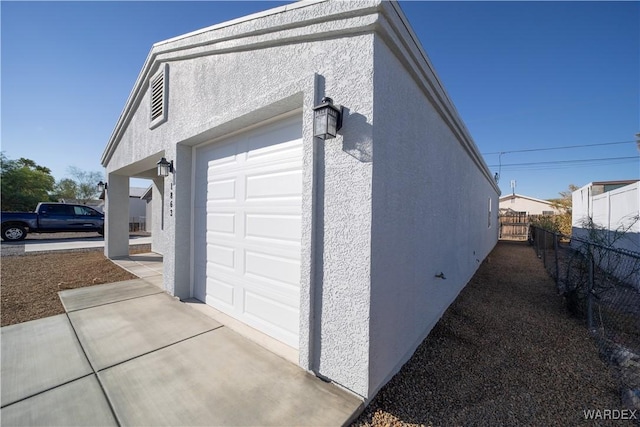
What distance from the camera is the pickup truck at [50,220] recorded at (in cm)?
1162

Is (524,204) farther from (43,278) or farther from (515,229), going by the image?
(43,278)

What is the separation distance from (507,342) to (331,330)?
2686mm

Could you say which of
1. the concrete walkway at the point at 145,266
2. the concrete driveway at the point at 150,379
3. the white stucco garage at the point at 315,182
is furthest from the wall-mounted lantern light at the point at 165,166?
the concrete driveway at the point at 150,379

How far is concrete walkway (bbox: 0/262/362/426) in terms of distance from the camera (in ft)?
6.20

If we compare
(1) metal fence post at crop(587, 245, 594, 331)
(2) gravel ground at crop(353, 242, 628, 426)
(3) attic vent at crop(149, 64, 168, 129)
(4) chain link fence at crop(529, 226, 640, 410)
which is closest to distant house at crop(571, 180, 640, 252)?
(4) chain link fence at crop(529, 226, 640, 410)

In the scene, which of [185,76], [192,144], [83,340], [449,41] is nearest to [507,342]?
[83,340]

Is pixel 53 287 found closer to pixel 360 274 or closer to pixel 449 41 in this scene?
pixel 360 274

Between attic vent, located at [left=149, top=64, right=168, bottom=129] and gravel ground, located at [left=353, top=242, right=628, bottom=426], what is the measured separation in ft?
19.1

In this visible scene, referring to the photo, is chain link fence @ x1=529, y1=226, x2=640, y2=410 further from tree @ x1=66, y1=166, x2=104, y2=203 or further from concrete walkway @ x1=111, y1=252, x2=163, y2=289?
tree @ x1=66, y1=166, x2=104, y2=203

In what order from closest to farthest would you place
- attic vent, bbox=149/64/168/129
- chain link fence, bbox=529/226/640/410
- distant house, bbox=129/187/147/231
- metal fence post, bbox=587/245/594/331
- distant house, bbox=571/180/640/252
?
chain link fence, bbox=529/226/640/410
metal fence post, bbox=587/245/594/331
attic vent, bbox=149/64/168/129
distant house, bbox=571/180/640/252
distant house, bbox=129/187/147/231

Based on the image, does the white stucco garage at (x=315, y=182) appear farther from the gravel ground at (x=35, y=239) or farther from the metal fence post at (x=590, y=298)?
the gravel ground at (x=35, y=239)

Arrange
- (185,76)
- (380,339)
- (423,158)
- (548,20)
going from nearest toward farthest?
(380,339) < (423,158) < (185,76) < (548,20)

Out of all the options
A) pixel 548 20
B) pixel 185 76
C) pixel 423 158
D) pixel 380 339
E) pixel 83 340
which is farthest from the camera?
pixel 548 20

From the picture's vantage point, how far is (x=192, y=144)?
14.4 feet
